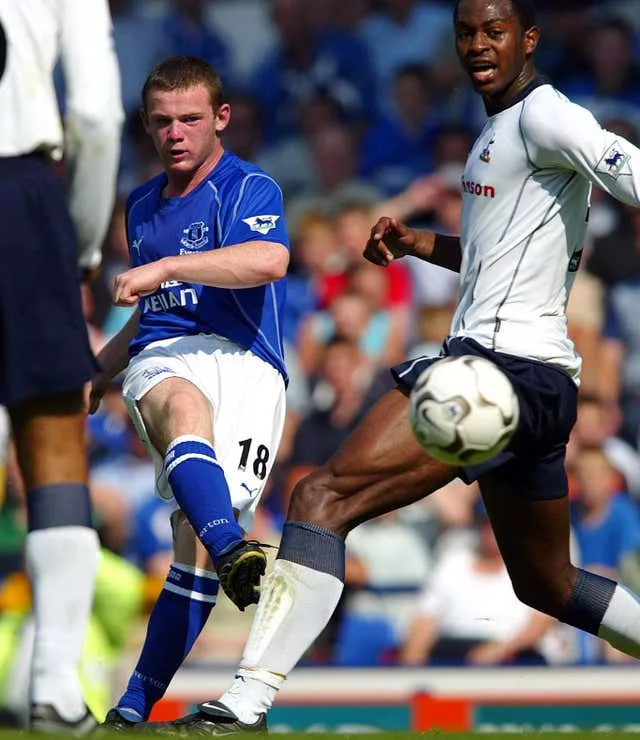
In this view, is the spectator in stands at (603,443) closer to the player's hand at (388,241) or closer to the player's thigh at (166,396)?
the player's hand at (388,241)

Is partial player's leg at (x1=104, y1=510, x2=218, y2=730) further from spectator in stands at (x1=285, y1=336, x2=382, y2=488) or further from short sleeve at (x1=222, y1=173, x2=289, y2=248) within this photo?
spectator in stands at (x1=285, y1=336, x2=382, y2=488)

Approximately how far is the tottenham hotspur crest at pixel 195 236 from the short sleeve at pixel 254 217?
3.6 inches

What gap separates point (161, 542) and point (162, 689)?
15.8 ft

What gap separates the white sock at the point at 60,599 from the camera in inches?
172

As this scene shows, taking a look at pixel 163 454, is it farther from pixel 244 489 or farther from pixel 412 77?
pixel 412 77

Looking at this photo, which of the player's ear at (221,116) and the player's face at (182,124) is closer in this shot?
the player's face at (182,124)

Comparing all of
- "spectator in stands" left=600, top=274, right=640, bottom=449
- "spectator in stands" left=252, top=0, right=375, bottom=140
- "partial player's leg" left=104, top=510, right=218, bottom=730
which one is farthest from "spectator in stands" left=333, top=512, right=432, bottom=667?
"partial player's leg" left=104, top=510, right=218, bottom=730

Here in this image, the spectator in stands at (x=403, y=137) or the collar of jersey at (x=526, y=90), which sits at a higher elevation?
the collar of jersey at (x=526, y=90)

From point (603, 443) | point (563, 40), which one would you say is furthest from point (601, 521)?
point (563, 40)

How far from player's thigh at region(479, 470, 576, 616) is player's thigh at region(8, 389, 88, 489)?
181cm

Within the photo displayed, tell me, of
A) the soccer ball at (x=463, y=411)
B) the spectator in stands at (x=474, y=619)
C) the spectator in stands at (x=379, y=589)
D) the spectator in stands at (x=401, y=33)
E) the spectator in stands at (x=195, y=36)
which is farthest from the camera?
the spectator in stands at (x=195, y=36)

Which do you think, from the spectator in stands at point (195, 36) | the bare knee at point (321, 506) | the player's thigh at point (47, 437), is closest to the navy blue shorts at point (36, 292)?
the player's thigh at point (47, 437)

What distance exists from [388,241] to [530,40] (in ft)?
3.16

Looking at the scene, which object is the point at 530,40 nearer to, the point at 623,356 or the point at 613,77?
the point at 623,356
